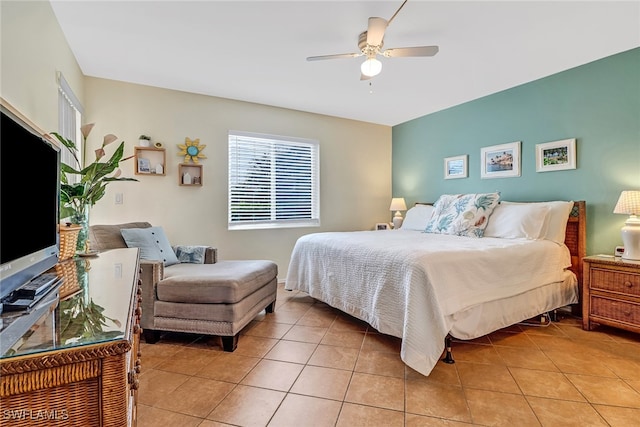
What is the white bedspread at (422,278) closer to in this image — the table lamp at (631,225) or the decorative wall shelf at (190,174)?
the table lamp at (631,225)

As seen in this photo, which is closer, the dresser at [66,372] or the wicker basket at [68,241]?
the dresser at [66,372]

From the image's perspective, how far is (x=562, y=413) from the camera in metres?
1.55

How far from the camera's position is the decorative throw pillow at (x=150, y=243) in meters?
2.59

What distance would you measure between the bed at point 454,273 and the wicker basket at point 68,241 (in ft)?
6.10

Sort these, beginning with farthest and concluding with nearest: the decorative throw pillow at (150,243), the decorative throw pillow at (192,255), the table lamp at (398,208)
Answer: the table lamp at (398,208)
the decorative throw pillow at (192,255)
the decorative throw pillow at (150,243)

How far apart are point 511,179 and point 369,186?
2013 mm

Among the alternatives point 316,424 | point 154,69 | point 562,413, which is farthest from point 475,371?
point 154,69

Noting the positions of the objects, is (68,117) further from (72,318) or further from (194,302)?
(72,318)

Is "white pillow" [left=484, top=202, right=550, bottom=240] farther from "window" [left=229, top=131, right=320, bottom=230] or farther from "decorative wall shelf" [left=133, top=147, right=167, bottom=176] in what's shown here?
"decorative wall shelf" [left=133, top=147, right=167, bottom=176]

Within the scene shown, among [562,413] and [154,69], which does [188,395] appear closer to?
[562,413]

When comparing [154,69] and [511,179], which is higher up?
[154,69]

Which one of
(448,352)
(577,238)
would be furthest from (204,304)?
(577,238)

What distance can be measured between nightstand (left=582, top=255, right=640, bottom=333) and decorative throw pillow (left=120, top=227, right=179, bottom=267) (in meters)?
3.56

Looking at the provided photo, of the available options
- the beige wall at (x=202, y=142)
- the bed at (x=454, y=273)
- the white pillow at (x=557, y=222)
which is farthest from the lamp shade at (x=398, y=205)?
the white pillow at (x=557, y=222)
